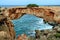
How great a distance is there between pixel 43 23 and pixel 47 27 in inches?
6.6

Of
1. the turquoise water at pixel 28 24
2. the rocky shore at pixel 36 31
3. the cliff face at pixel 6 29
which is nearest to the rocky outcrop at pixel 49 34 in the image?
Answer: the rocky shore at pixel 36 31

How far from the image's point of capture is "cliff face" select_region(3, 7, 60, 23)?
464cm

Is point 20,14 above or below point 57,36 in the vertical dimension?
above

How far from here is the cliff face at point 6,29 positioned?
174 inches

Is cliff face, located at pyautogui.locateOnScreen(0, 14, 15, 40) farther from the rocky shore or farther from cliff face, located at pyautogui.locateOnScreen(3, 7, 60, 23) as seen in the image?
cliff face, located at pyautogui.locateOnScreen(3, 7, 60, 23)

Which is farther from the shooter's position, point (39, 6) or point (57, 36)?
point (39, 6)

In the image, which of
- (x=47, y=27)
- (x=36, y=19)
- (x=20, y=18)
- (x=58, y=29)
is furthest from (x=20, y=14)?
(x=58, y=29)

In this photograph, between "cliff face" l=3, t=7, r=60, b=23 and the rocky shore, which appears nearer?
the rocky shore

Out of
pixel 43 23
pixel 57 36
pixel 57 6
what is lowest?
pixel 57 36

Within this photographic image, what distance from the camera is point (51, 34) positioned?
446 cm

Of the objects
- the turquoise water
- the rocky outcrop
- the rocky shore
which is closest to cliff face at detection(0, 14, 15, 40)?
the rocky shore

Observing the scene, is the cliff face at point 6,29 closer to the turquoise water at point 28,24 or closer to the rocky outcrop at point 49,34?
the turquoise water at point 28,24

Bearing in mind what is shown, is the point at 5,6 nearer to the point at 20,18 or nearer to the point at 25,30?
the point at 20,18

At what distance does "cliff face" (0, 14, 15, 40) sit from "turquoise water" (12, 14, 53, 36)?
135 mm
